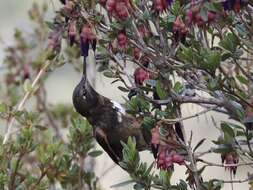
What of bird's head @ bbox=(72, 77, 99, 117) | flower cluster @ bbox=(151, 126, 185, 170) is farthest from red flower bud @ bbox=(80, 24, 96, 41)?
bird's head @ bbox=(72, 77, 99, 117)

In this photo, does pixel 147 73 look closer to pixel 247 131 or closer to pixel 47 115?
pixel 247 131

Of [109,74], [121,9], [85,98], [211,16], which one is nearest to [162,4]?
[121,9]

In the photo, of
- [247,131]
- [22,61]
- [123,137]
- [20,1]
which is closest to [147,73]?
[247,131]

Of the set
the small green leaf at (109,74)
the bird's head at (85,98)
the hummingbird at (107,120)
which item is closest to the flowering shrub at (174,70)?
the small green leaf at (109,74)

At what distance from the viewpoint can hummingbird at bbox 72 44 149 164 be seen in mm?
3660

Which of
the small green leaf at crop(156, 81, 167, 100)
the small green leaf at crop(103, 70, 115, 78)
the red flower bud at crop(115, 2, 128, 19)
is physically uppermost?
the red flower bud at crop(115, 2, 128, 19)

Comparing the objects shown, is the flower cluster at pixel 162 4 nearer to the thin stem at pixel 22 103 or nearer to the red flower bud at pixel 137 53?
the red flower bud at pixel 137 53

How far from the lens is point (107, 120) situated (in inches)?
153

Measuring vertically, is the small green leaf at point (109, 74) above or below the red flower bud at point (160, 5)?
below

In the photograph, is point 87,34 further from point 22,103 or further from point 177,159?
point 22,103

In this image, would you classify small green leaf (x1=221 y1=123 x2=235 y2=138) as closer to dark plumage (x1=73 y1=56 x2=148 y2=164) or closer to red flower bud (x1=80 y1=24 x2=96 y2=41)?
red flower bud (x1=80 y1=24 x2=96 y2=41)

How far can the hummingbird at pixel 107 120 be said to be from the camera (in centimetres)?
366

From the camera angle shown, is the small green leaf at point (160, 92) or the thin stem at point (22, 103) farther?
the thin stem at point (22, 103)

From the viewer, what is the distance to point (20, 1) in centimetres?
1193
